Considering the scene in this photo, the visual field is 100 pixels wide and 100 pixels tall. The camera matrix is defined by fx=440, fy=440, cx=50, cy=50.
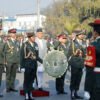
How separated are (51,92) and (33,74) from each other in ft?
6.00

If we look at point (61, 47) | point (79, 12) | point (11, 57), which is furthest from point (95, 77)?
point (79, 12)

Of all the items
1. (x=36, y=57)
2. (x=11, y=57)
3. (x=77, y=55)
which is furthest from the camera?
(x=11, y=57)

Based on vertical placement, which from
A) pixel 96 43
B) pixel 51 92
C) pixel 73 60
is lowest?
pixel 51 92

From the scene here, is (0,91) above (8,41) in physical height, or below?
below

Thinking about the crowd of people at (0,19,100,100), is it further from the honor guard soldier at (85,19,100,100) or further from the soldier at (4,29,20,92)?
the honor guard soldier at (85,19,100,100)

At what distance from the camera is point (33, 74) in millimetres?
10906

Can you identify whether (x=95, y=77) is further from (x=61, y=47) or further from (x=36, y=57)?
(x=61, y=47)

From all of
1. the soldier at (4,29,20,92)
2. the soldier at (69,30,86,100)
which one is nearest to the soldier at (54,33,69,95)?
the soldier at (69,30,86,100)

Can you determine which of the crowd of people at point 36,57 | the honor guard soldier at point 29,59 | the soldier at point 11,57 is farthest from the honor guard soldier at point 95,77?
the soldier at point 11,57

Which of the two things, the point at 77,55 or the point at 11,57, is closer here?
the point at 77,55

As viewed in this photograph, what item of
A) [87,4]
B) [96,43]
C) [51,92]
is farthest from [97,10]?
[96,43]

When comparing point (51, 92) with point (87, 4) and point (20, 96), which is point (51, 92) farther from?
point (87, 4)

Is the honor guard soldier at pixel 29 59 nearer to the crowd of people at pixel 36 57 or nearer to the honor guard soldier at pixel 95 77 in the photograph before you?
the crowd of people at pixel 36 57

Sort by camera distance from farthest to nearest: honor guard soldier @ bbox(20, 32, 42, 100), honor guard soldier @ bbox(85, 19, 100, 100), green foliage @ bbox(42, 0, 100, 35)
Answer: green foliage @ bbox(42, 0, 100, 35) < honor guard soldier @ bbox(20, 32, 42, 100) < honor guard soldier @ bbox(85, 19, 100, 100)
